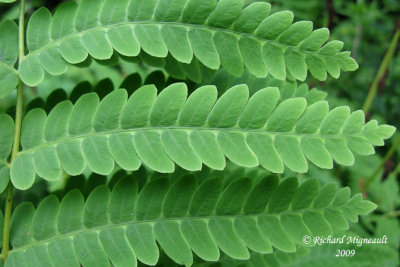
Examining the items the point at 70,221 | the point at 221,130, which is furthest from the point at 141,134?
the point at 70,221

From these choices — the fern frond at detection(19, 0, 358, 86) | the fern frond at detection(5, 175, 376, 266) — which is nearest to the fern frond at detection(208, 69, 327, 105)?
the fern frond at detection(19, 0, 358, 86)

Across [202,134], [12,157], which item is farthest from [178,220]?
[12,157]

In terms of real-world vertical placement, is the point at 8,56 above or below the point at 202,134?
above

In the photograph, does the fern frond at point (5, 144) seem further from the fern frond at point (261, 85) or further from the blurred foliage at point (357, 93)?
the fern frond at point (261, 85)

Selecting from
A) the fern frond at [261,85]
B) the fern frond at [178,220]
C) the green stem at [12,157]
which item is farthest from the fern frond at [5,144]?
the fern frond at [261,85]

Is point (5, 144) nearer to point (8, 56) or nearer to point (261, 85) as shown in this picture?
point (8, 56)

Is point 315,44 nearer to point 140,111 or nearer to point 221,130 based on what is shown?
point 221,130
